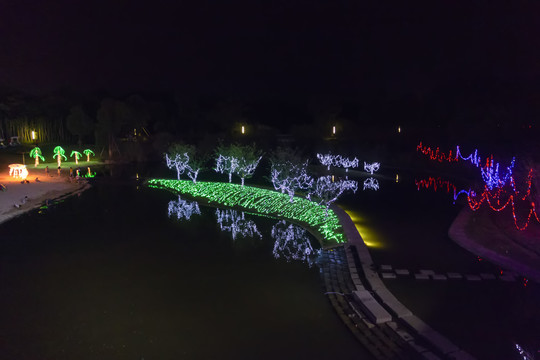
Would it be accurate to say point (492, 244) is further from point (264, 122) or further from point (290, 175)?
point (264, 122)

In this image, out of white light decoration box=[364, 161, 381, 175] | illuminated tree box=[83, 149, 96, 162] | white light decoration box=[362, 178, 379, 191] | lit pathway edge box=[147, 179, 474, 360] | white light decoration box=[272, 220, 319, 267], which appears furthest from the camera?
illuminated tree box=[83, 149, 96, 162]

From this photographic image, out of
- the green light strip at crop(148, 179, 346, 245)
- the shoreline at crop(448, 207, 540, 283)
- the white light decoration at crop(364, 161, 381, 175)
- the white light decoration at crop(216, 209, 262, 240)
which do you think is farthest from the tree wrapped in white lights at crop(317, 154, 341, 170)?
the shoreline at crop(448, 207, 540, 283)

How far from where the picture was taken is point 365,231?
14.5 m

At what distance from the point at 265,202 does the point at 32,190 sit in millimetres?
15330

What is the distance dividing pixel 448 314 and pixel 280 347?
3.78 metres

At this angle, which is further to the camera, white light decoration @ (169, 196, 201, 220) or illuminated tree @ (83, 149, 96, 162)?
illuminated tree @ (83, 149, 96, 162)

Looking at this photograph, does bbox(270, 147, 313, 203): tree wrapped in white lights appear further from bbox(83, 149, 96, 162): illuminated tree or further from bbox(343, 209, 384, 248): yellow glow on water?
bbox(83, 149, 96, 162): illuminated tree

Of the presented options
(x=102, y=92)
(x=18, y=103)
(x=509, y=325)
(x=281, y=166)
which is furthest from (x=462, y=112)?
(x=18, y=103)

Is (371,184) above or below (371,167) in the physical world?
below

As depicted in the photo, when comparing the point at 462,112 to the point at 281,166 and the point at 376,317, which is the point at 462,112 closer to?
the point at 281,166

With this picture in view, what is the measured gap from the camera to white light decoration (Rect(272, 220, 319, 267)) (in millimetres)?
11945

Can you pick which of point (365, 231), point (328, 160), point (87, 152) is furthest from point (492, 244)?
point (87, 152)

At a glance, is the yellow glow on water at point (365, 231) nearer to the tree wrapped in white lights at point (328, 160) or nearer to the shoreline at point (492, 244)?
the shoreline at point (492, 244)

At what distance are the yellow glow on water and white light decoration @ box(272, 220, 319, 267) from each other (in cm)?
206
